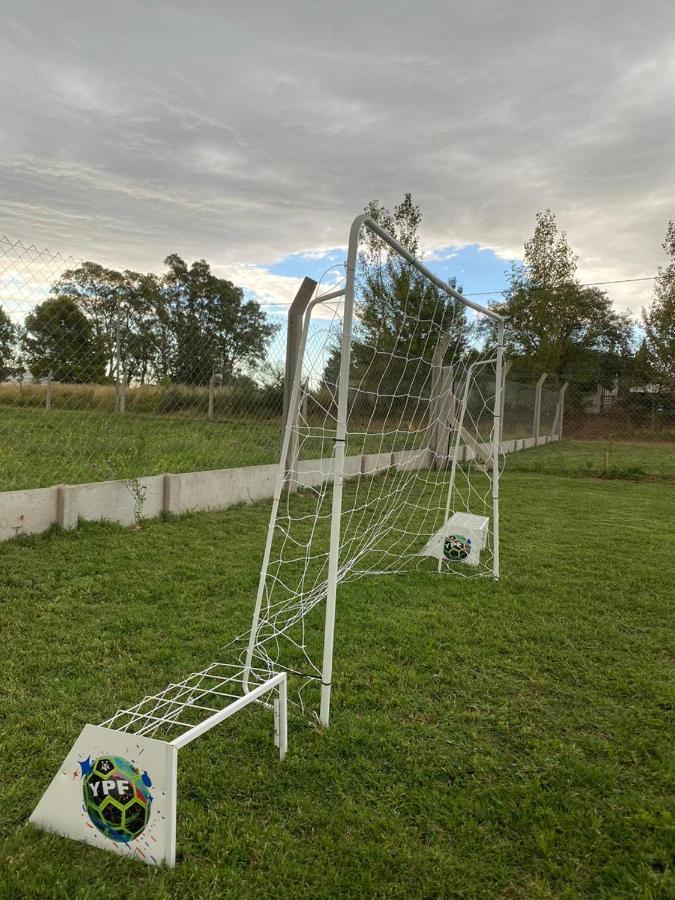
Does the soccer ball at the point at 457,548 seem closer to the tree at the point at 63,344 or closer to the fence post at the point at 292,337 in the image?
the fence post at the point at 292,337

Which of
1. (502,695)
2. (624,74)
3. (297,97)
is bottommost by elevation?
(502,695)

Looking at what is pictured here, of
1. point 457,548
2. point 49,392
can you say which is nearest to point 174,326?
point 49,392

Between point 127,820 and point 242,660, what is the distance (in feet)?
3.33

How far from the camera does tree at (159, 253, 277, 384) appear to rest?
4699mm

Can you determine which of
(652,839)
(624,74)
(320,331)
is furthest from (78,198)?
(652,839)

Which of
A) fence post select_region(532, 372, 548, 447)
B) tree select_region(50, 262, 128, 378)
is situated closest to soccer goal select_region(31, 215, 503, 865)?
tree select_region(50, 262, 128, 378)

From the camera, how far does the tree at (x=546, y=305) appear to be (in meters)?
19.4

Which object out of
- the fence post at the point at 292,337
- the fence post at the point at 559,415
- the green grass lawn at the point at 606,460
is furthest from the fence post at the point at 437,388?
the fence post at the point at 559,415

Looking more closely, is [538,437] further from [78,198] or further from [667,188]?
[78,198]

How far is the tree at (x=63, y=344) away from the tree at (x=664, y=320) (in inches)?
442

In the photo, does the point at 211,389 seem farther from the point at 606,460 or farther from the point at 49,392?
the point at 606,460

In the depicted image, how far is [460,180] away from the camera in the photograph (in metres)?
9.77

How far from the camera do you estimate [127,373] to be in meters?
4.35

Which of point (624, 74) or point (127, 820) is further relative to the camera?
point (624, 74)
